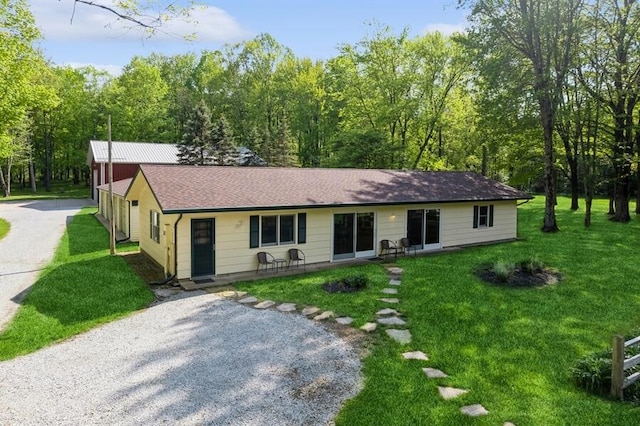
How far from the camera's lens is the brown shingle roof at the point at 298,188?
12034 mm

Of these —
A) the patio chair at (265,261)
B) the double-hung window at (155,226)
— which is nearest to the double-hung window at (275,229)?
the patio chair at (265,261)

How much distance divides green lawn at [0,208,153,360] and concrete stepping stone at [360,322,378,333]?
17.4 ft

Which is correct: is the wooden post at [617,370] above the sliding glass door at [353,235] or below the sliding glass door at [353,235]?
below

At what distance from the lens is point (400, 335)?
805 cm

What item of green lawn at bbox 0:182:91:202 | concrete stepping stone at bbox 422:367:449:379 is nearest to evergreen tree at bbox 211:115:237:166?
green lawn at bbox 0:182:91:202

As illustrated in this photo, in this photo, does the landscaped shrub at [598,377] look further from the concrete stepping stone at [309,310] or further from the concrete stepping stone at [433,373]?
the concrete stepping stone at [309,310]

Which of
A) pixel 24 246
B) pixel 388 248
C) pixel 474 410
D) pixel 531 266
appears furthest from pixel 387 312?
pixel 24 246

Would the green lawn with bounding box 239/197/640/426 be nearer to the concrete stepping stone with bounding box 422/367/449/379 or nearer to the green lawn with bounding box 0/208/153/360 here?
the concrete stepping stone with bounding box 422/367/449/379

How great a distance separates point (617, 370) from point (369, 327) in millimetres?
4079

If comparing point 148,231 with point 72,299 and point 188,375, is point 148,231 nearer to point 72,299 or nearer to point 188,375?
point 72,299

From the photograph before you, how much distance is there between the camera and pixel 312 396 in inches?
233

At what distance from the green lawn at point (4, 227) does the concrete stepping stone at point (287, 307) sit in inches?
624

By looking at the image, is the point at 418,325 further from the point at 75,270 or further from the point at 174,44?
A: the point at 75,270

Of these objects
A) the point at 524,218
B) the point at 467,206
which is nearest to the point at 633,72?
the point at 524,218
